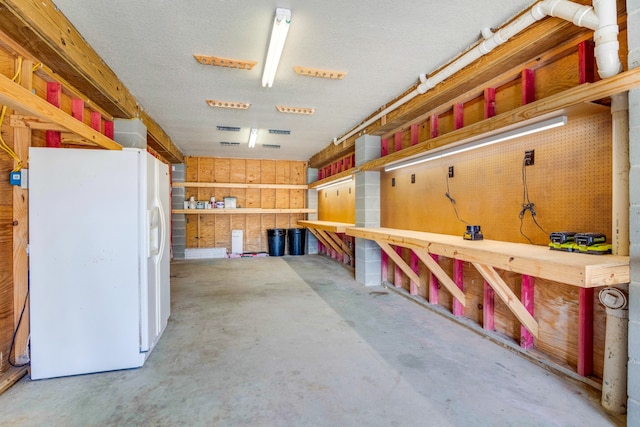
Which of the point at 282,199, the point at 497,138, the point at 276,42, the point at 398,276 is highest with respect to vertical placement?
the point at 276,42

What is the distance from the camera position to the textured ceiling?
2205mm

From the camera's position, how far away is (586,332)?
88.0 inches

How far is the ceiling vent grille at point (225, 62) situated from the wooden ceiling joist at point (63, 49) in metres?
0.86

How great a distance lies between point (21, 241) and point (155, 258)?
3.02 ft

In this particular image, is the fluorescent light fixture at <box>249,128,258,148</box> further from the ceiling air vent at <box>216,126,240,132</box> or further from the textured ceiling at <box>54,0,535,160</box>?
the textured ceiling at <box>54,0,535,160</box>

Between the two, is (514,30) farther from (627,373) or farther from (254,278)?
(254,278)

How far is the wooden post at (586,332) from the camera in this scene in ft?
7.28

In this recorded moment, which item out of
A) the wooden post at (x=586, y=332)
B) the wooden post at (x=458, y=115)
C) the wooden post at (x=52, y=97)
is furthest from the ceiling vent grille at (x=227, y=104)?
the wooden post at (x=586, y=332)

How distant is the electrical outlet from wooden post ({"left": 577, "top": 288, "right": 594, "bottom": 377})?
1.03 metres

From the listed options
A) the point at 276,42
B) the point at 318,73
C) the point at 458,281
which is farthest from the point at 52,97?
the point at 458,281

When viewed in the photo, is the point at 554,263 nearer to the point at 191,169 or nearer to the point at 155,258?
the point at 155,258

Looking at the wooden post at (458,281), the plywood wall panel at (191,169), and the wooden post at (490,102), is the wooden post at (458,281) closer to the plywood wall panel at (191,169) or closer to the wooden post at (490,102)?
the wooden post at (490,102)

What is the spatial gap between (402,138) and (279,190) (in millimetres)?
4880

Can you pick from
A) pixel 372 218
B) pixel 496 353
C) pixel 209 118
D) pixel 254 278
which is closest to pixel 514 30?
pixel 496 353
